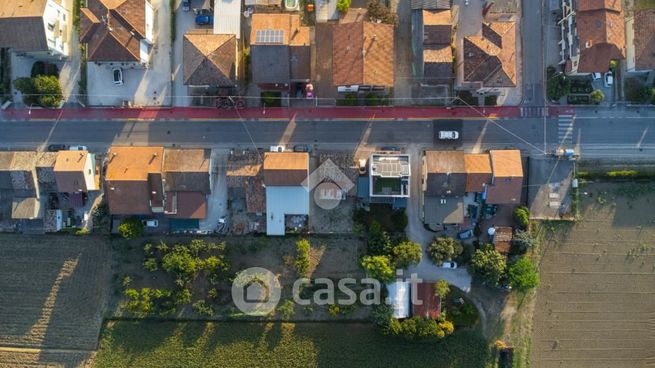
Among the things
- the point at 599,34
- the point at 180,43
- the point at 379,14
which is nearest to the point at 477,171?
the point at 599,34

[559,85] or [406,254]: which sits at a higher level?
[559,85]

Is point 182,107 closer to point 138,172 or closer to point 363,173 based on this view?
point 138,172

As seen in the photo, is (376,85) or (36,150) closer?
(376,85)

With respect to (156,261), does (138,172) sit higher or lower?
higher

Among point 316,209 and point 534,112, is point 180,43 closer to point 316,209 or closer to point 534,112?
point 316,209

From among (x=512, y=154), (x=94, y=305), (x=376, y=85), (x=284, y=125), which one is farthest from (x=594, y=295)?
(x=94, y=305)

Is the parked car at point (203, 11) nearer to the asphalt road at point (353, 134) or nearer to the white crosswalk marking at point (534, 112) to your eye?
the asphalt road at point (353, 134)

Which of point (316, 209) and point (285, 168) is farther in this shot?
point (316, 209)
